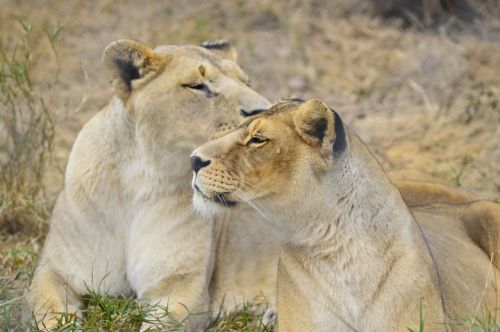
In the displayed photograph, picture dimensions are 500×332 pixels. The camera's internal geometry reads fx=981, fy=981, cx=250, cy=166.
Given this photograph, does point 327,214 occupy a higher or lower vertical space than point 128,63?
lower

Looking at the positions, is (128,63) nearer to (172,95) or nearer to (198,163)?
(172,95)

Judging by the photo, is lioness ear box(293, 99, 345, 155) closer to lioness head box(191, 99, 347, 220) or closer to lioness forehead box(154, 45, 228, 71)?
lioness head box(191, 99, 347, 220)

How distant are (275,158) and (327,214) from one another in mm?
310

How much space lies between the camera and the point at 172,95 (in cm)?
488

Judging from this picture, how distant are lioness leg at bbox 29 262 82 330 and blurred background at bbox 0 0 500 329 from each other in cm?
117

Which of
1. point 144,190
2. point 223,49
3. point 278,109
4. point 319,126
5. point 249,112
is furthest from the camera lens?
point 223,49

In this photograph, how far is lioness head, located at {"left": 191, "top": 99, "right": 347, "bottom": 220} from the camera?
378cm

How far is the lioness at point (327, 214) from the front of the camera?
381cm

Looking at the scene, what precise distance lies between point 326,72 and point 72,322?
16.9ft

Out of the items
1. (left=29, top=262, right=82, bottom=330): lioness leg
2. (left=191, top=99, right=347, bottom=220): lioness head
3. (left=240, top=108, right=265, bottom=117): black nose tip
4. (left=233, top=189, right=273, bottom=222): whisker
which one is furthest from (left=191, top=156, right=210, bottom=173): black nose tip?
(left=29, top=262, right=82, bottom=330): lioness leg

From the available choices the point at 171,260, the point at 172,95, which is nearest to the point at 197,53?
the point at 172,95

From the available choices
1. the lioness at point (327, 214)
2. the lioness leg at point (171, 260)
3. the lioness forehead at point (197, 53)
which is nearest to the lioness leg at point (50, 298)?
the lioness leg at point (171, 260)

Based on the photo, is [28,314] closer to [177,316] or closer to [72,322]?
[72,322]

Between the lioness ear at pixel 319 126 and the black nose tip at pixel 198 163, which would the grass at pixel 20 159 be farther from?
the lioness ear at pixel 319 126
